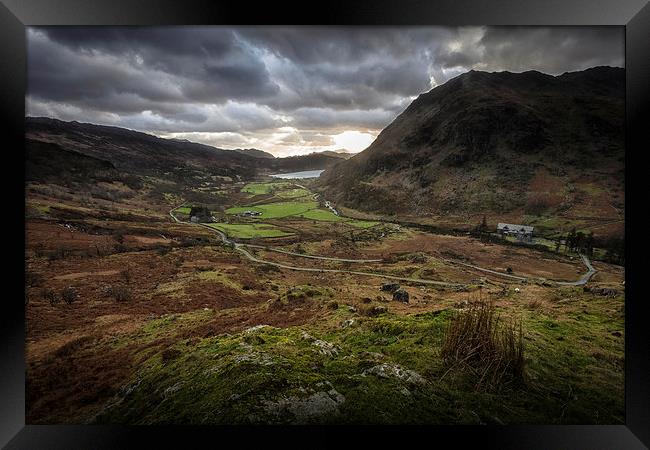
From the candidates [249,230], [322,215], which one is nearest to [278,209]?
[249,230]

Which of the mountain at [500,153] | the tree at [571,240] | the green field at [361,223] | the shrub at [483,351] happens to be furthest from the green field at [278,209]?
the tree at [571,240]

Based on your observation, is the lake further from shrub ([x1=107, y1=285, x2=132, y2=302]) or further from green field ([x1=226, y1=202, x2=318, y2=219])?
shrub ([x1=107, y1=285, x2=132, y2=302])

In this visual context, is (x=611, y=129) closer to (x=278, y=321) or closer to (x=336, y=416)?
(x=336, y=416)

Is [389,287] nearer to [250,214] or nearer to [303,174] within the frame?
[303,174]

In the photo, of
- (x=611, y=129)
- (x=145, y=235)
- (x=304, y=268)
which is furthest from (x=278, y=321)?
(x=611, y=129)

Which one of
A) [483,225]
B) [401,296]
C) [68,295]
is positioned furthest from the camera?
[483,225]

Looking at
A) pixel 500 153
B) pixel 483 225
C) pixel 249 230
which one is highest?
pixel 500 153

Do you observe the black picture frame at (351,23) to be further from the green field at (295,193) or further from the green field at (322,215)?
the green field at (322,215)
